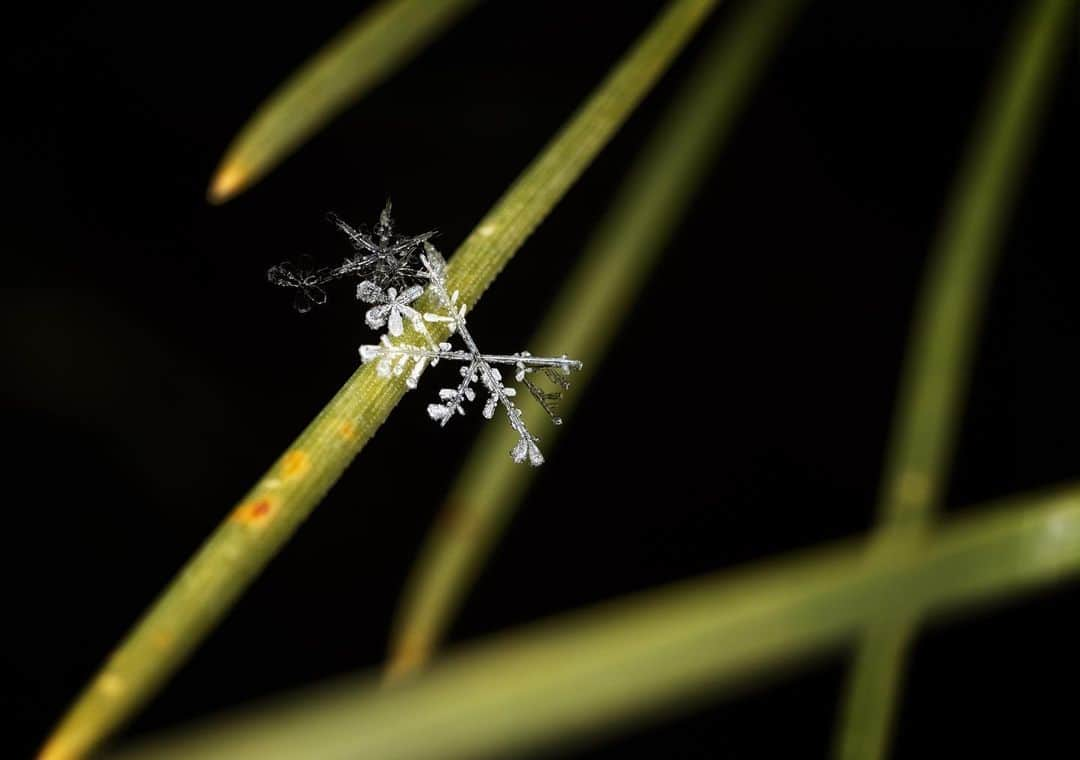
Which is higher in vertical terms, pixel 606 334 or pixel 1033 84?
pixel 1033 84

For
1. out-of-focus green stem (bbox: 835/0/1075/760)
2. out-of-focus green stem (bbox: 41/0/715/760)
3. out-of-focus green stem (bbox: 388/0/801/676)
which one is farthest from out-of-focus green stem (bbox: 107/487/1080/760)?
out-of-focus green stem (bbox: 388/0/801/676)

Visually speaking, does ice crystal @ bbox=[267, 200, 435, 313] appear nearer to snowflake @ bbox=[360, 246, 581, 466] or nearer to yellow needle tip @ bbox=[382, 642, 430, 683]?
snowflake @ bbox=[360, 246, 581, 466]

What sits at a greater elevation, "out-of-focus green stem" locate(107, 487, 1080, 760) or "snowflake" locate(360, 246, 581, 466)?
"snowflake" locate(360, 246, 581, 466)

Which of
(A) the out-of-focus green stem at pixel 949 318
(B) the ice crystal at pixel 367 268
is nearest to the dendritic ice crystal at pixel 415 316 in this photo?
(B) the ice crystal at pixel 367 268

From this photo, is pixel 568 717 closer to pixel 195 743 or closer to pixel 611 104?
pixel 195 743

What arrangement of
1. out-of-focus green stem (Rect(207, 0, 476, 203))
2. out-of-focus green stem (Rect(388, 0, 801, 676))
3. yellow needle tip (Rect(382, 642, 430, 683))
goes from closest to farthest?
out-of-focus green stem (Rect(207, 0, 476, 203)) → yellow needle tip (Rect(382, 642, 430, 683)) → out-of-focus green stem (Rect(388, 0, 801, 676))

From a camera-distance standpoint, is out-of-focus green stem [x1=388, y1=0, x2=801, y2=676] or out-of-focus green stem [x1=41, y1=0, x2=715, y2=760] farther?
out-of-focus green stem [x1=388, y1=0, x2=801, y2=676]

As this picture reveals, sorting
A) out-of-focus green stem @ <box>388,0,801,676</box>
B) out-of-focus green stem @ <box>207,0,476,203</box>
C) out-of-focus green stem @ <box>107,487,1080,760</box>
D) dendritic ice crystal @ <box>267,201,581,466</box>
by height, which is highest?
out-of-focus green stem @ <box>388,0,801,676</box>

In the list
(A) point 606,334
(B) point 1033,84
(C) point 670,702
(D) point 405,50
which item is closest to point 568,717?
(C) point 670,702

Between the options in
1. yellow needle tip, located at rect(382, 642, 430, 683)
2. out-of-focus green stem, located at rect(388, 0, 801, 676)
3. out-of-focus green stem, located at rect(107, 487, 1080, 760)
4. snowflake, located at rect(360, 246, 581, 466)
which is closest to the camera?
out-of-focus green stem, located at rect(107, 487, 1080, 760)
